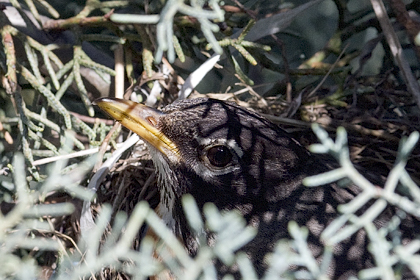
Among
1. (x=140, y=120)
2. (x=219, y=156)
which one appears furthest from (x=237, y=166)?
(x=140, y=120)

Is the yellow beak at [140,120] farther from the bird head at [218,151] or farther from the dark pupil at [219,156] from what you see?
the dark pupil at [219,156]

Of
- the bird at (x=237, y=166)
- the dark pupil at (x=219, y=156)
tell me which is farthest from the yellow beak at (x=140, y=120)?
the dark pupil at (x=219, y=156)

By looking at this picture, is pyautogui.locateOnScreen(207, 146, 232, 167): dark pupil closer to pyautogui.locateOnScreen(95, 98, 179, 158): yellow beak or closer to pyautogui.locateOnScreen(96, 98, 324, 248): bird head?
pyautogui.locateOnScreen(96, 98, 324, 248): bird head

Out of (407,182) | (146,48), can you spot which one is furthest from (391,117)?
(407,182)

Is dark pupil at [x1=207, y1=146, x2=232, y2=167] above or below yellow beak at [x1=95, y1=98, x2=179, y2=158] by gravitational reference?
below

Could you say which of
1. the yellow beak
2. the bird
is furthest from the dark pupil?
the yellow beak

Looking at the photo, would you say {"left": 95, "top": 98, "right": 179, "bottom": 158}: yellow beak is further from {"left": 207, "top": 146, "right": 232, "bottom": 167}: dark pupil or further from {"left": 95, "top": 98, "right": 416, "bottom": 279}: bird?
{"left": 207, "top": 146, "right": 232, "bottom": 167}: dark pupil

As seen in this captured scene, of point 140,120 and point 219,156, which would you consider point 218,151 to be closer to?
point 219,156

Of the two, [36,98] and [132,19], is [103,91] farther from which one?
[132,19]
